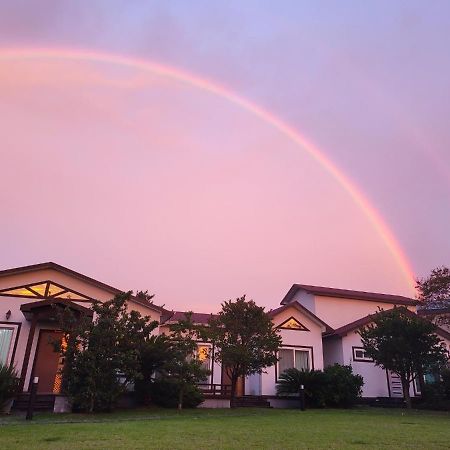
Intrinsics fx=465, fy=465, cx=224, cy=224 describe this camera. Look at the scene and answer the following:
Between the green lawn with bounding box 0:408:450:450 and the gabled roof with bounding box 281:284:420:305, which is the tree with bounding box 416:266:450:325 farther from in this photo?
the green lawn with bounding box 0:408:450:450

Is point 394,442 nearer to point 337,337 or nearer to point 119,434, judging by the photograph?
point 119,434

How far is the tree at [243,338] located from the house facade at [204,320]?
5.95 ft

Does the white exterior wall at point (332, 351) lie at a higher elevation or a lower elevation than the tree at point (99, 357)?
higher

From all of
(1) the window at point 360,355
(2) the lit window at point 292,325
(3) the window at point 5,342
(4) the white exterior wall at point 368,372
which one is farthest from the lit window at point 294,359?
(3) the window at point 5,342

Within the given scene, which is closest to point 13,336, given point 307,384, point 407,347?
point 307,384

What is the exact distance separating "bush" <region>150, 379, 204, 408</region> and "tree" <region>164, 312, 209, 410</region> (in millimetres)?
162

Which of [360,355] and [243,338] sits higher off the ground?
[360,355]

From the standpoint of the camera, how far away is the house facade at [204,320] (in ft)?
66.2

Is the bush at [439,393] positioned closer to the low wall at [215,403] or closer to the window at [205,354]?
the low wall at [215,403]

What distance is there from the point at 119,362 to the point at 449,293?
1685 centimetres

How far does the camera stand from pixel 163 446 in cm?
826

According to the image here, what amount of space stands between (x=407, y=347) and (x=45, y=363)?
53.0ft

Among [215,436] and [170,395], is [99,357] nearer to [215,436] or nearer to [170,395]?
[170,395]

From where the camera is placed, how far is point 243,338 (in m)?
19.4
